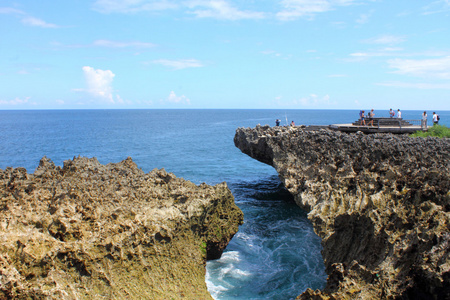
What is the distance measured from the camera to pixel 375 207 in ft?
48.7

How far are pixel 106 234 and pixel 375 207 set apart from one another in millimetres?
10628

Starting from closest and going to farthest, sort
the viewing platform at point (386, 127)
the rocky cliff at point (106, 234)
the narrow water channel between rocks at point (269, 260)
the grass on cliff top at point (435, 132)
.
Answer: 1. the rocky cliff at point (106, 234)
2. the narrow water channel between rocks at point (269, 260)
3. the grass on cliff top at point (435, 132)
4. the viewing platform at point (386, 127)

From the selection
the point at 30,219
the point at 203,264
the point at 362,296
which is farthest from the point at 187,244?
the point at 362,296

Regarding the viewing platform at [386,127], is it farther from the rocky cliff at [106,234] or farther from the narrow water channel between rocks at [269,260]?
the rocky cliff at [106,234]

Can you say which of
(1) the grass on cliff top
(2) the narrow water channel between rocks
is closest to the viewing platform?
(1) the grass on cliff top

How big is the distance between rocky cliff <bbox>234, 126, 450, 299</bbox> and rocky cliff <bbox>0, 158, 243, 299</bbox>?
5.30 m

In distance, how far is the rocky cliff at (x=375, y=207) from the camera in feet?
33.9

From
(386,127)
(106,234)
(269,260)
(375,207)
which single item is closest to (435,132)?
(386,127)

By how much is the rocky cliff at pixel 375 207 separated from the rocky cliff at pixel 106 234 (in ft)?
17.4

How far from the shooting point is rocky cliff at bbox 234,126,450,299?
1032cm

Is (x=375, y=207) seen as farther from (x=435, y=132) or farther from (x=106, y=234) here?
(x=435, y=132)

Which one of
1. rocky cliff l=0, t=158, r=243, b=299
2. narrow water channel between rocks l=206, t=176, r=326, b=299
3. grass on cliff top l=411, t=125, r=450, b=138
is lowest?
narrow water channel between rocks l=206, t=176, r=326, b=299

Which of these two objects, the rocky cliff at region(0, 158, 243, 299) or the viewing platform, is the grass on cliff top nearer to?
the viewing platform

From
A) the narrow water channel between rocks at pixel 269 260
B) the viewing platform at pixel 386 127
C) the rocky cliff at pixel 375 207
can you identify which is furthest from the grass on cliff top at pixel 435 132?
the narrow water channel between rocks at pixel 269 260
